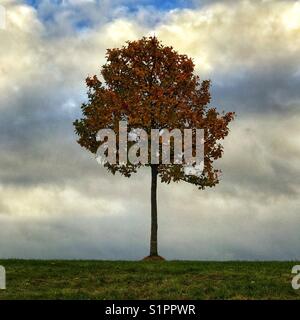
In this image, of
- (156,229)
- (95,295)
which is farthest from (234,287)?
(156,229)

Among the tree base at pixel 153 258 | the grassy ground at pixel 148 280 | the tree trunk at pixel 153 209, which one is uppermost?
the tree trunk at pixel 153 209

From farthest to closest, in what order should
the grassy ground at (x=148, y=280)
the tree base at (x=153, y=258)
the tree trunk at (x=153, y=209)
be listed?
the tree trunk at (x=153, y=209) < the tree base at (x=153, y=258) < the grassy ground at (x=148, y=280)

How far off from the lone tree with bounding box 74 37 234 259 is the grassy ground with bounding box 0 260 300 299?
370 inches

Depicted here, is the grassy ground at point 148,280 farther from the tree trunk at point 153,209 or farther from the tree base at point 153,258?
the tree trunk at point 153,209

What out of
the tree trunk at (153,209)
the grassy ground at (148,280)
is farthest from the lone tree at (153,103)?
the grassy ground at (148,280)

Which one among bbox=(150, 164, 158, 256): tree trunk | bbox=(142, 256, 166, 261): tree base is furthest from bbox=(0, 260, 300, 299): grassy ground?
bbox=(150, 164, 158, 256): tree trunk

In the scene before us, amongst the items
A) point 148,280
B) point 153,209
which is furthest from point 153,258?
point 148,280

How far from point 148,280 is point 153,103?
1735 cm

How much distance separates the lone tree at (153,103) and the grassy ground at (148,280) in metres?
9.41

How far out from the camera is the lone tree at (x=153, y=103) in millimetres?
46438

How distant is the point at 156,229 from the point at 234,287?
1731 centimetres

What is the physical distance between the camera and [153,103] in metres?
46.8
